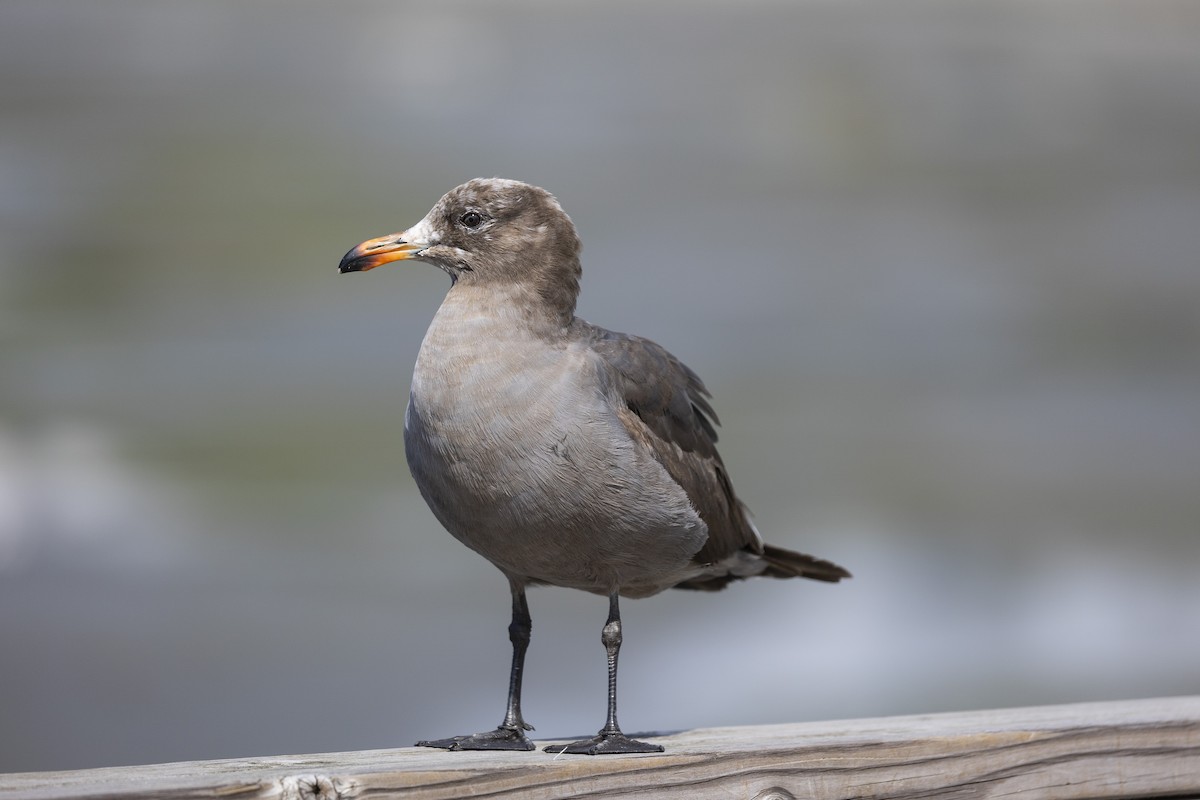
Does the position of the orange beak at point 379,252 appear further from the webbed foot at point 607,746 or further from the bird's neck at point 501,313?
the webbed foot at point 607,746

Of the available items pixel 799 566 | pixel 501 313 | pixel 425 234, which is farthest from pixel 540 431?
pixel 799 566

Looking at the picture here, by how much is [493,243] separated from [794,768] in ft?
5.10

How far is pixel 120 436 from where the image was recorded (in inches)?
455

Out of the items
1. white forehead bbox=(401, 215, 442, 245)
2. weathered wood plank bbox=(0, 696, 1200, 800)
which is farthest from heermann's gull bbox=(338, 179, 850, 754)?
weathered wood plank bbox=(0, 696, 1200, 800)

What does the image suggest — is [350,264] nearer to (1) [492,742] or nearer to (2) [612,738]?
(1) [492,742]

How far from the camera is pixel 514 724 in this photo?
3.79 meters

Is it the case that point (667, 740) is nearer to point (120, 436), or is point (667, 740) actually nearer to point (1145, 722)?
point (1145, 722)

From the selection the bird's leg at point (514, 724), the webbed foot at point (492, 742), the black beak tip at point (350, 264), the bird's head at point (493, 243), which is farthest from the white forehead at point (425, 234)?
the webbed foot at point (492, 742)

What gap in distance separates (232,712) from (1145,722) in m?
5.59

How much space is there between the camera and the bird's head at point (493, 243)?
3908mm

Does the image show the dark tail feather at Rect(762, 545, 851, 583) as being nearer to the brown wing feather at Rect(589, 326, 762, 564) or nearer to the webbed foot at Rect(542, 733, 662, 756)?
the brown wing feather at Rect(589, 326, 762, 564)

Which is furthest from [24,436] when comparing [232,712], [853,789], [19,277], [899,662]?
[853,789]

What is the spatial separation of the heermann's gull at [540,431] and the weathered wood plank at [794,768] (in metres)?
0.24

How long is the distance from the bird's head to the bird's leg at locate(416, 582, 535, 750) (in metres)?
0.81
